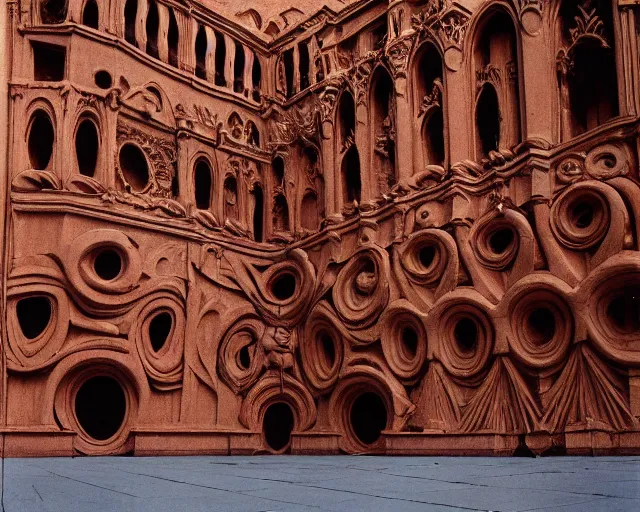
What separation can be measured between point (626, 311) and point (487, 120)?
5522mm

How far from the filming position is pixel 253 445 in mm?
17531

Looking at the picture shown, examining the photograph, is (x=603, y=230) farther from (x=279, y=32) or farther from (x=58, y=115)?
(x=279, y=32)

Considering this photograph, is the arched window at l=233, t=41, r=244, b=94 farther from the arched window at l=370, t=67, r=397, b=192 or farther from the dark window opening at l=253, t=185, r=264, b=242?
the arched window at l=370, t=67, r=397, b=192

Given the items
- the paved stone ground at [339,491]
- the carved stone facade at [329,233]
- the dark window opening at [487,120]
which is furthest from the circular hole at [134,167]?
the paved stone ground at [339,491]

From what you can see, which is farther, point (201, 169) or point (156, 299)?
point (201, 169)

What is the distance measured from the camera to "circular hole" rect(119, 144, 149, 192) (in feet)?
59.5

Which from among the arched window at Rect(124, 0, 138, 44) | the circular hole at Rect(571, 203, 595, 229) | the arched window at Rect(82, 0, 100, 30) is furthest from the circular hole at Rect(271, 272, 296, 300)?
the circular hole at Rect(571, 203, 595, 229)

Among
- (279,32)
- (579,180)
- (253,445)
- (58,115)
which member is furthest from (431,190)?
(279,32)

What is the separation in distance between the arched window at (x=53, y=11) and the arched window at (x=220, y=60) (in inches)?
173

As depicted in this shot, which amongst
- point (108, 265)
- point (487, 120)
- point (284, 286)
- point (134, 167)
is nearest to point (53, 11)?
point (134, 167)

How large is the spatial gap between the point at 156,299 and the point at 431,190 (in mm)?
6503

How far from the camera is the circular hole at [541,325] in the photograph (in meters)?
13.8

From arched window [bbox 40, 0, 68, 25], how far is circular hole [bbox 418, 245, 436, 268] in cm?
967

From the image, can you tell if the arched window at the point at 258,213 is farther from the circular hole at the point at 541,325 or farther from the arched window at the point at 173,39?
the circular hole at the point at 541,325
